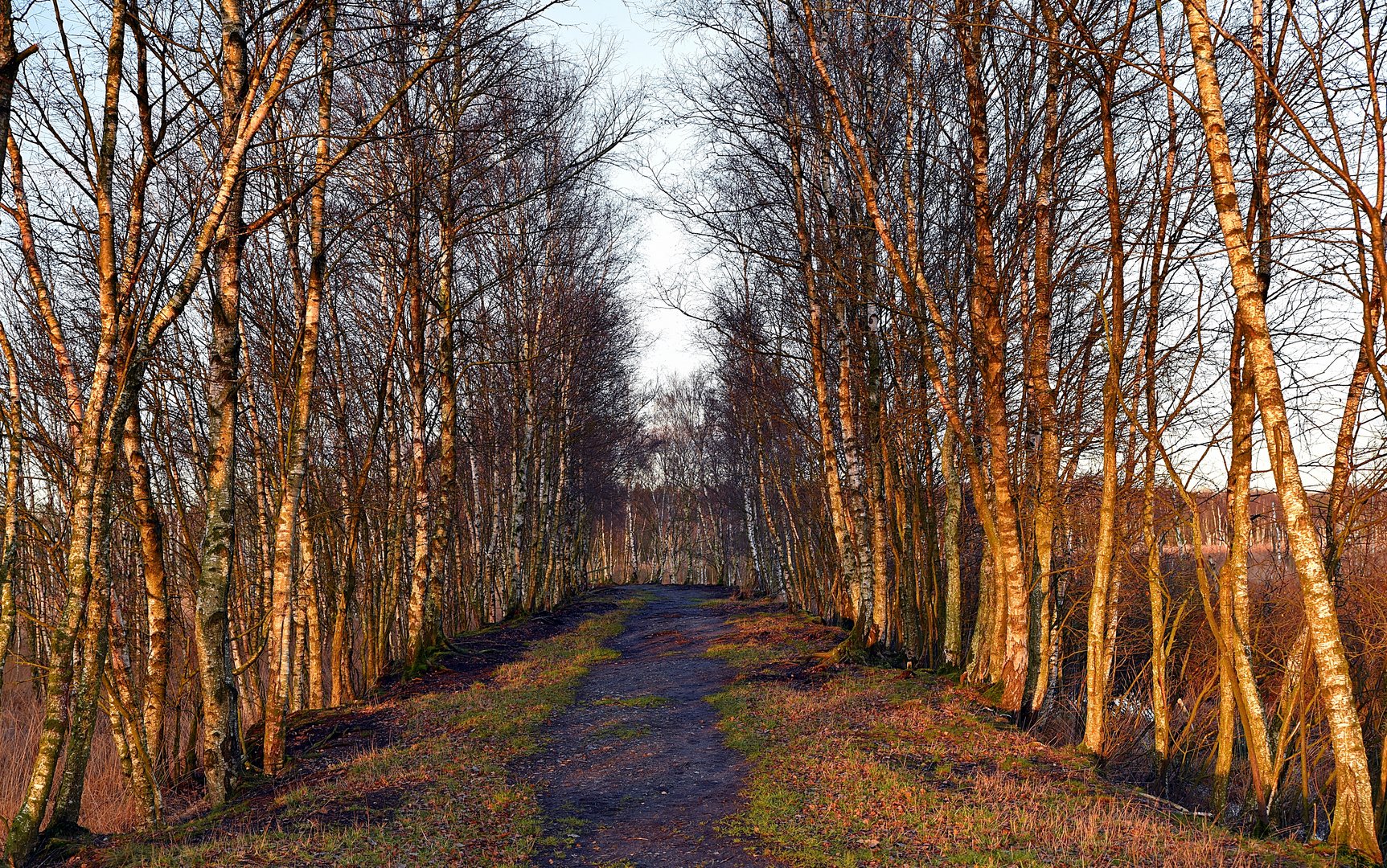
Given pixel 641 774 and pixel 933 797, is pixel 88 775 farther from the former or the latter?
pixel 933 797

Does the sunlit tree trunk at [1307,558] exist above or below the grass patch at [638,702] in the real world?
above

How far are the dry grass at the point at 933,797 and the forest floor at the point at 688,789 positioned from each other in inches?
1.0

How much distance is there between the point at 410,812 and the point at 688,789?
2.63m

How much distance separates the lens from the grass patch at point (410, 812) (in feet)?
18.1

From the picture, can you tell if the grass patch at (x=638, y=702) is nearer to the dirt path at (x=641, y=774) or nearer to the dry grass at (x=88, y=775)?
the dirt path at (x=641, y=774)

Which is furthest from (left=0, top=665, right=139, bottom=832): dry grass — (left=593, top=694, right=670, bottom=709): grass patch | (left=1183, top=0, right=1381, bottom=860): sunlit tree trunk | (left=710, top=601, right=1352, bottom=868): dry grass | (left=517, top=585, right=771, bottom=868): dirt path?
(left=1183, top=0, right=1381, bottom=860): sunlit tree trunk

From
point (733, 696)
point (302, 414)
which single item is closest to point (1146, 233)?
point (733, 696)

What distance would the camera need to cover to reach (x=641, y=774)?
8.59m

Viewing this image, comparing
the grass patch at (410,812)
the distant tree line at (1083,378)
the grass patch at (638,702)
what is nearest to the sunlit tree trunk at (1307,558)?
the distant tree line at (1083,378)

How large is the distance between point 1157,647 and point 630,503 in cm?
5323

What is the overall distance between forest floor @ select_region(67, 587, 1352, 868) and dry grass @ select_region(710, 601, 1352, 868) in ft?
0.08

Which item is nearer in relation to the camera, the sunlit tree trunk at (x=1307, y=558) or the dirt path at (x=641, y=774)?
the sunlit tree trunk at (x=1307, y=558)

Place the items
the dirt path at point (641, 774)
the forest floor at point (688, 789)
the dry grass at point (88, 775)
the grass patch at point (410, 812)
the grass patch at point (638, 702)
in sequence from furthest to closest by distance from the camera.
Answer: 1. the grass patch at point (638, 702)
2. the dry grass at point (88, 775)
3. the dirt path at point (641, 774)
4. the forest floor at point (688, 789)
5. the grass patch at point (410, 812)

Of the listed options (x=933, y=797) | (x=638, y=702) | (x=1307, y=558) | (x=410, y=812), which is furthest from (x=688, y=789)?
(x=1307, y=558)
